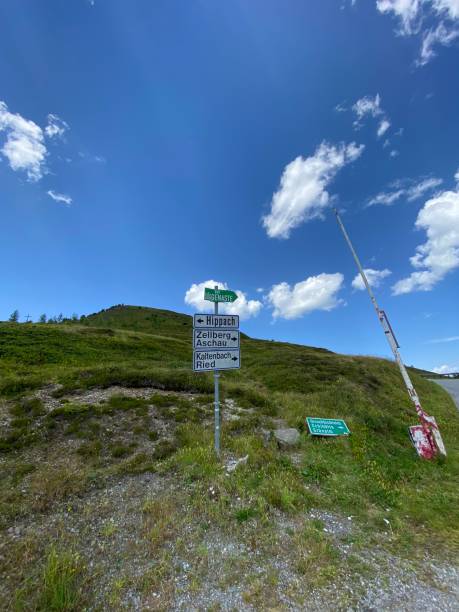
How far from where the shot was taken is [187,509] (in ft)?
19.6

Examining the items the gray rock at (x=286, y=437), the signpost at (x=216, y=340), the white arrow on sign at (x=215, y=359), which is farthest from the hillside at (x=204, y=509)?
the white arrow on sign at (x=215, y=359)

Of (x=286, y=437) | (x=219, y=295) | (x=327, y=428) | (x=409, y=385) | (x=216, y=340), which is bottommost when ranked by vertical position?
(x=286, y=437)

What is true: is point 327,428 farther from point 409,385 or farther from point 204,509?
point 204,509

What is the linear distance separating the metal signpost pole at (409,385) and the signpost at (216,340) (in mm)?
6458

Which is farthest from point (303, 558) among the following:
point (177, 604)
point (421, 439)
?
point (421, 439)

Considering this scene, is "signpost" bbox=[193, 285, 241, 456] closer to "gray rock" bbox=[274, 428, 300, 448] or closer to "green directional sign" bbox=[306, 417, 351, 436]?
"gray rock" bbox=[274, 428, 300, 448]

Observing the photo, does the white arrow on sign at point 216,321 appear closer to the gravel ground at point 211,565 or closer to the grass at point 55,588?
the gravel ground at point 211,565

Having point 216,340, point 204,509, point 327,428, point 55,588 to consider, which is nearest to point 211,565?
point 204,509

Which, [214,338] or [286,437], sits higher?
[214,338]

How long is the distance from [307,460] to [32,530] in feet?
23.5

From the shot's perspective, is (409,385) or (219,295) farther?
(409,385)

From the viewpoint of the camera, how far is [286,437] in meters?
10.1

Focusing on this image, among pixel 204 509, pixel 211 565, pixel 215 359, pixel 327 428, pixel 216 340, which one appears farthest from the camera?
pixel 327 428

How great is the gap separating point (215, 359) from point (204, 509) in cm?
376
